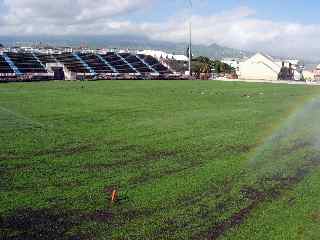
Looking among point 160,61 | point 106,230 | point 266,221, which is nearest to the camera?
point 106,230

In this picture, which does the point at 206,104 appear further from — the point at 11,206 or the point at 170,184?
the point at 11,206

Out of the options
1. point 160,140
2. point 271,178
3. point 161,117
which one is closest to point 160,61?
point 161,117

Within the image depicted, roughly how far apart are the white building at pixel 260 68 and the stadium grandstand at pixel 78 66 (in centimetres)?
2980

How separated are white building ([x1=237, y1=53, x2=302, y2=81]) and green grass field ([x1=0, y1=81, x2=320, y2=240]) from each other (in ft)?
285

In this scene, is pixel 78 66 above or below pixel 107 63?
below

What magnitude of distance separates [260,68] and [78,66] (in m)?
49.8

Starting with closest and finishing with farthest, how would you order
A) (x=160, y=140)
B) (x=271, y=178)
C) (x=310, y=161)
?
1. (x=271, y=178)
2. (x=310, y=161)
3. (x=160, y=140)

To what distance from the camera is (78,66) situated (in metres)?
77.1

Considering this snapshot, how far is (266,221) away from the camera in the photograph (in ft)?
31.7

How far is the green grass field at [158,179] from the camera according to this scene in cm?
923

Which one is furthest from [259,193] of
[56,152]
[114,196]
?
[56,152]

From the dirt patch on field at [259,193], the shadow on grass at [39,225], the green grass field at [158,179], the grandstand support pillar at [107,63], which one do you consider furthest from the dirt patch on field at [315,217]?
the grandstand support pillar at [107,63]

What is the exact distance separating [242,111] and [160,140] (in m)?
13.1

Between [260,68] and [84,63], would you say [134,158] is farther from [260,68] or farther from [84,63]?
[260,68]
